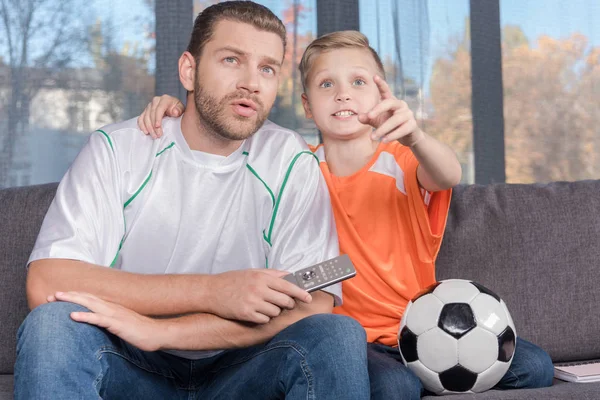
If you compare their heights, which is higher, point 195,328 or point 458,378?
point 195,328

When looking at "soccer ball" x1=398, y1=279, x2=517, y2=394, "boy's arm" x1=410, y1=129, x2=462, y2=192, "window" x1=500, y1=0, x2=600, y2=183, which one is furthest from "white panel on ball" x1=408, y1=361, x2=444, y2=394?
"window" x1=500, y1=0, x2=600, y2=183

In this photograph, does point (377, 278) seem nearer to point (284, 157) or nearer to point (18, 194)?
point (284, 157)

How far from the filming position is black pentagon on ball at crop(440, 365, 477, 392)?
4.66 ft

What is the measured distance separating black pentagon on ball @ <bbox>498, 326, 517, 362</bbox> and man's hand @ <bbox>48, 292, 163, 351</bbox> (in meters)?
0.68

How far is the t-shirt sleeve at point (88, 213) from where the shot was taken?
1.40 meters

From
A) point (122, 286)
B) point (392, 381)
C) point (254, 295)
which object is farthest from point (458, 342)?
point (122, 286)

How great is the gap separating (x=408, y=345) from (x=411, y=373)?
0.19 ft

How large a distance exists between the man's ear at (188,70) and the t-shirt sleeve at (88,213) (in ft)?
0.80

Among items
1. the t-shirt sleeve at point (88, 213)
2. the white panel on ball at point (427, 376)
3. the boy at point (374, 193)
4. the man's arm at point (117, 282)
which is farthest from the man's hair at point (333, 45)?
the white panel on ball at point (427, 376)

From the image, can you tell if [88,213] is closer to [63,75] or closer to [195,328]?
[195,328]

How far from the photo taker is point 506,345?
4.74ft

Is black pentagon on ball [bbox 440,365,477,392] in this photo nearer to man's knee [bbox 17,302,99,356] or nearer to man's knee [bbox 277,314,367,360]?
man's knee [bbox 277,314,367,360]

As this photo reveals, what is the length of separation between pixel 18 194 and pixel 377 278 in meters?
0.98

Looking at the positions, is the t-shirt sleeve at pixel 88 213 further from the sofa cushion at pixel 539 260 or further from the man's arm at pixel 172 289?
the sofa cushion at pixel 539 260
